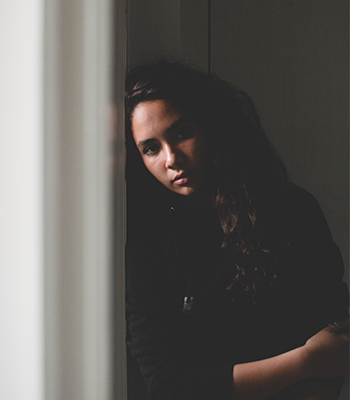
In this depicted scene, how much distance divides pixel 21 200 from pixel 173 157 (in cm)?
47

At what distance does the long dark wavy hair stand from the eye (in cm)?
6

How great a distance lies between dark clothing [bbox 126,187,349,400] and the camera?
0.65 m

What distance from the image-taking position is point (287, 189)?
77cm

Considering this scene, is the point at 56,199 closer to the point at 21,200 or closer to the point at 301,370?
the point at 21,200

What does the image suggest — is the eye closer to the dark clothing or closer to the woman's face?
the woman's face

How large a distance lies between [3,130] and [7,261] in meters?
0.07

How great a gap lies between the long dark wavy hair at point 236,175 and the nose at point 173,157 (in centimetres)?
9

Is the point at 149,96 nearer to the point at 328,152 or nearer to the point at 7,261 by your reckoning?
the point at 7,261

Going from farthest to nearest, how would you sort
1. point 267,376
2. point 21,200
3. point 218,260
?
point 218,260
point 267,376
point 21,200

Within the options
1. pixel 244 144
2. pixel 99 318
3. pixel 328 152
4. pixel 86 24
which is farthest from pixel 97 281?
pixel 328 152

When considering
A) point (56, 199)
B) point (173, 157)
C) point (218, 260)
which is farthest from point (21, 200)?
point (218, 260)

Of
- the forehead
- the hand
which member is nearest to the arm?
the hand

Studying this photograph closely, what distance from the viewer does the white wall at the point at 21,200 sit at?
185mm

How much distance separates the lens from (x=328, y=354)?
2.14 ft
